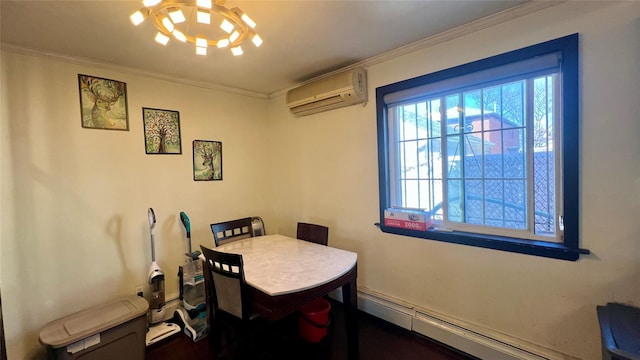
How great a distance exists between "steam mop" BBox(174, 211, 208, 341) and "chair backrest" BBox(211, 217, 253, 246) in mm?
270

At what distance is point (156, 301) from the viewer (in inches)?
97.0

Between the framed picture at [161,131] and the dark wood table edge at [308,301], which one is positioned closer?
the dark wood table edge at [308,301]

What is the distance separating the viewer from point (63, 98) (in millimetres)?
2186

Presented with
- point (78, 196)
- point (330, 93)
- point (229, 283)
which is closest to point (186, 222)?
point (78, 196)

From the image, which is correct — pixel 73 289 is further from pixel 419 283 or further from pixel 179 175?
pixel 419 283

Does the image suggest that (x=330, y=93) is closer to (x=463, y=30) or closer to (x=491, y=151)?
(x=463, y=30)

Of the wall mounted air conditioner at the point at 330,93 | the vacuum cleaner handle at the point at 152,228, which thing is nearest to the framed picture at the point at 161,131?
the vacuum cleaner handle at the point at 152,228

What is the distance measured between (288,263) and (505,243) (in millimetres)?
1491

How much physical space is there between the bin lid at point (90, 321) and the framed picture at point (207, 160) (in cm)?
128

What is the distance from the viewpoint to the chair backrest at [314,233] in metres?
2.52

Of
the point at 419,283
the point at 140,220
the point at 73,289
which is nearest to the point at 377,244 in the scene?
the point at 419,283

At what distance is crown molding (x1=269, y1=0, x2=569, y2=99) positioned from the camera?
1673mm

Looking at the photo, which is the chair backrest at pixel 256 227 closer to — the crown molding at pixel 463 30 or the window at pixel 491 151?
the window at pixel 491 151

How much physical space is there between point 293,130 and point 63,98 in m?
2.04
